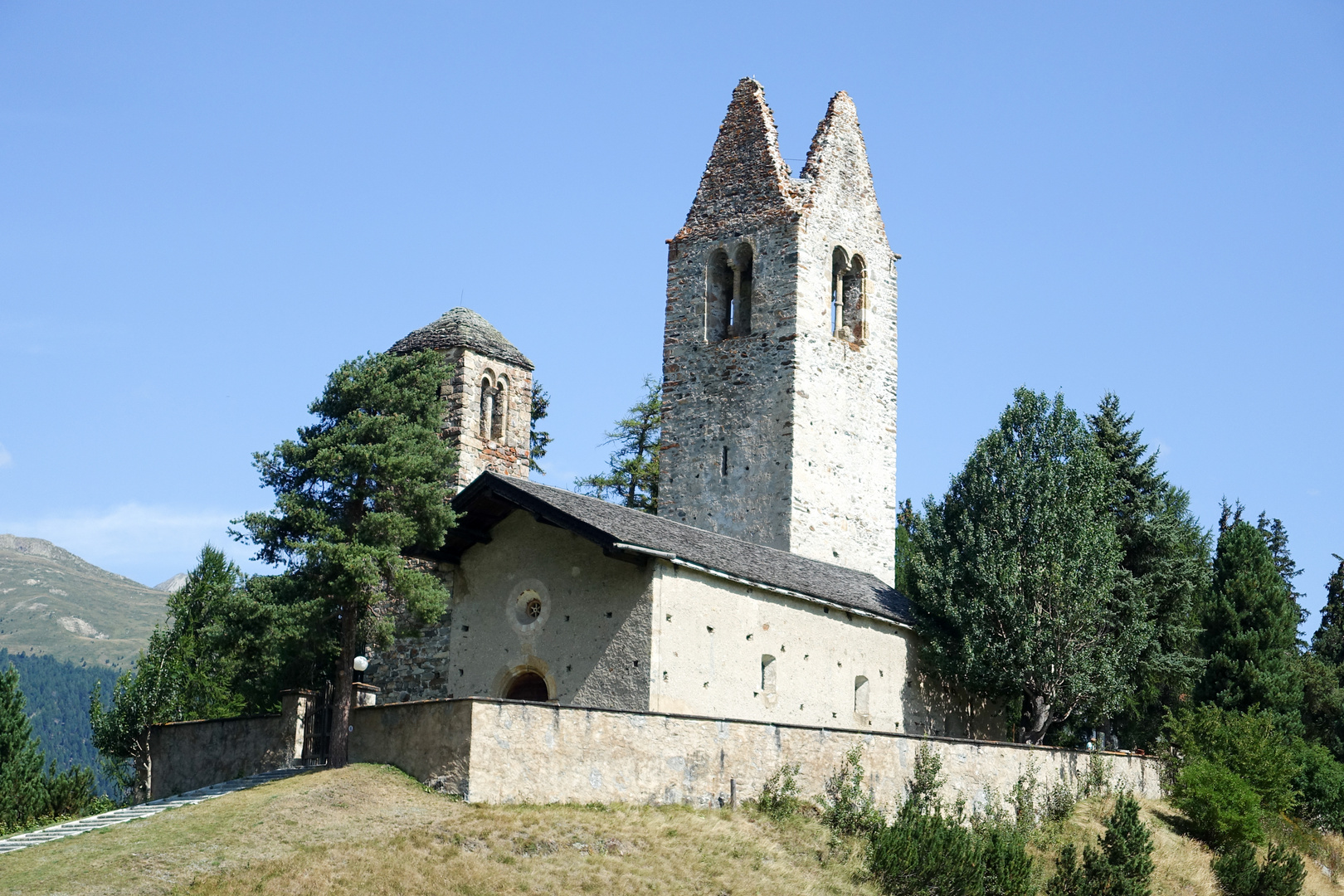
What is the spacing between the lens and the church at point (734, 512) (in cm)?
2522

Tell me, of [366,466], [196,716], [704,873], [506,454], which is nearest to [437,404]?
[366,466]

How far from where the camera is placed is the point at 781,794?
74.4 ft

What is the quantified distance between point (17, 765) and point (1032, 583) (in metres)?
23.4

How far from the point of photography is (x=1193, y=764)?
→ 29.7 metres

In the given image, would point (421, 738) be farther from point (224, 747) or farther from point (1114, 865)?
point (1114, 865)

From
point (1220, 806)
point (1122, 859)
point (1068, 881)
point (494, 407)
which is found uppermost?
point (494, 407)

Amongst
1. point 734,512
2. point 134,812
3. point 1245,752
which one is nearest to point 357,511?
point 134,812

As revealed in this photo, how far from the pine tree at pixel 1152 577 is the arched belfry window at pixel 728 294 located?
A: 369 inches

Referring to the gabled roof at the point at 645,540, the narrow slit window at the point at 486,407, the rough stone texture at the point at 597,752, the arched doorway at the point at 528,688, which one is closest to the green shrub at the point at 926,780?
the rough stone texture at the point at 597,752

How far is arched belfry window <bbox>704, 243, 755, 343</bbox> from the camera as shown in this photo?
36.4 meters

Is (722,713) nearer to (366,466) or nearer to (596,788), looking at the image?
(596,788)

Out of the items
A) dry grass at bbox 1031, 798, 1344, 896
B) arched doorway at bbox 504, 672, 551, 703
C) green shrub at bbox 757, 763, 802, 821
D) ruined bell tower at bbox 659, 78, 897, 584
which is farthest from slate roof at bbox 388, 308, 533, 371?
dry grass at bbox 1031, 798, 1344, 896

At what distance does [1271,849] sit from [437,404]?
60.6 ft

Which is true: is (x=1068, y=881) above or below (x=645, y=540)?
below
